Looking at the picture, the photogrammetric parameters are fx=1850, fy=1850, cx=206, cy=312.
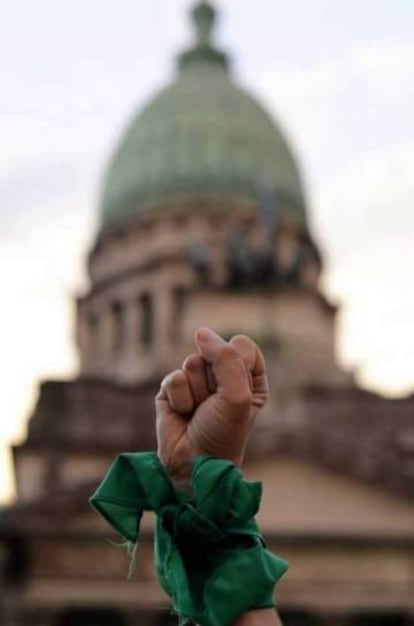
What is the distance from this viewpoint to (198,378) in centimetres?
451

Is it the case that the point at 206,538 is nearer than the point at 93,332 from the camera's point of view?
Yes

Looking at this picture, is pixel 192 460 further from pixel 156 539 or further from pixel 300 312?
pixel 300 312

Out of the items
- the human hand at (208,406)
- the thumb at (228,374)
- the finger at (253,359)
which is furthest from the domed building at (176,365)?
the thumb at (228,374)

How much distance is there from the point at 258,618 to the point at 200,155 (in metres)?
70.7

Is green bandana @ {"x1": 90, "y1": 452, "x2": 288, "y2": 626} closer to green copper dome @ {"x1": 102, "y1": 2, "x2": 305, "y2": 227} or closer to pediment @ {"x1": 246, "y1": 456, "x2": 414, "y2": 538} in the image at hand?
pediment @ {"x1": 246, "y1": 456, "x2": 414, "y2": 538}

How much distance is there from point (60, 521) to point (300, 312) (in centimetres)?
1511

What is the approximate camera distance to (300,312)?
60.2 m

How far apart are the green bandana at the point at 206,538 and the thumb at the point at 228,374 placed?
0.45 ft

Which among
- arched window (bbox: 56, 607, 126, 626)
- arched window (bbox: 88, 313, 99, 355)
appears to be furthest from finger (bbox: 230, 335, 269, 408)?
arched window (bbox: 88, 313, 99, 355)

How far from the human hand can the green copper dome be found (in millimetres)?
66677

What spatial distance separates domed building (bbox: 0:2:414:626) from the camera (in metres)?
48.3

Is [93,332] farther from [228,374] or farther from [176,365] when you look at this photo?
[228,374]

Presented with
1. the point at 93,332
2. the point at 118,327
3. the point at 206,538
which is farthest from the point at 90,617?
the point at 206,538

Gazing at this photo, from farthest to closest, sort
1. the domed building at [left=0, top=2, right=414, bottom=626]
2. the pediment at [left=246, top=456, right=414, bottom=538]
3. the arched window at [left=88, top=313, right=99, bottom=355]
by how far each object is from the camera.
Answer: the arched window at [left=88, top=313, right=99, bottom=355] < the pediment at [left=246, top=456, right=414, bottom=538] < the domed building at [left=0, top=2, right=414, bottom=626]
